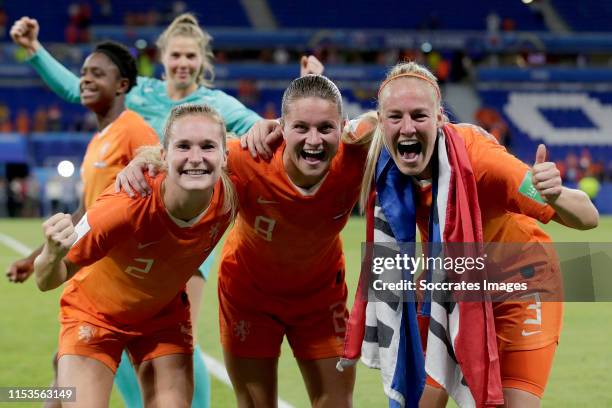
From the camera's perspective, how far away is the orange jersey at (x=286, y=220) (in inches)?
193

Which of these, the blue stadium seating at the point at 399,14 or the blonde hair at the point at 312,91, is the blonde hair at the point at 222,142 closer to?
the blonde hair at the point at 312,91

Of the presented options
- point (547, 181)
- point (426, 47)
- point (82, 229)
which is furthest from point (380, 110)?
point (426, 47)

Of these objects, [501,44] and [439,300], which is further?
[501,44]

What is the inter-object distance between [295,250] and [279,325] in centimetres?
50

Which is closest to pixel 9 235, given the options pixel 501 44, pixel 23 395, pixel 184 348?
pixel 23 395

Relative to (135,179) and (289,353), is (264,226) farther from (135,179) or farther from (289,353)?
(289,353)

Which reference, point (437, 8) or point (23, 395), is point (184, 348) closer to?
point (23, 395)

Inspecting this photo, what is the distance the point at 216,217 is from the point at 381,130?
2.88 feet

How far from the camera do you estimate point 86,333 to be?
4.74m

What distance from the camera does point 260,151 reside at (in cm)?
489

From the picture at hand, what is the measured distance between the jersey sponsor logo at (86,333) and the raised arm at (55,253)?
0.39 m

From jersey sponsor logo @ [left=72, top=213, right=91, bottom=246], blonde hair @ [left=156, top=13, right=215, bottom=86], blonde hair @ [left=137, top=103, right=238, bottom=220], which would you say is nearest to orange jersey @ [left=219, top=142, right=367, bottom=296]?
blonde hair @ [left=137, top=103, right=238, bottom=220]

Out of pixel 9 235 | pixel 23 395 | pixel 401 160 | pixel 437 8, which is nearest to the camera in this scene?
pixel 401 160

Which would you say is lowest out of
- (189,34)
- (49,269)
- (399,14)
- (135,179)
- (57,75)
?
(49,269)
